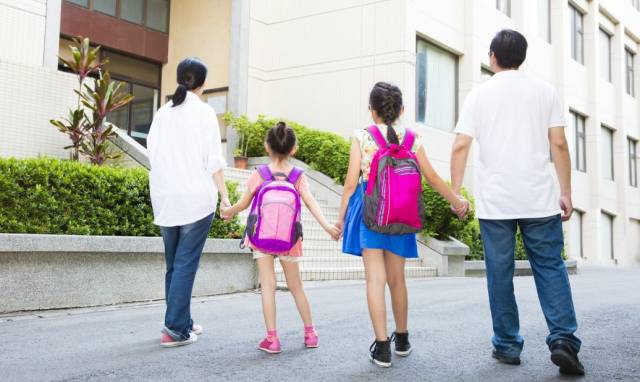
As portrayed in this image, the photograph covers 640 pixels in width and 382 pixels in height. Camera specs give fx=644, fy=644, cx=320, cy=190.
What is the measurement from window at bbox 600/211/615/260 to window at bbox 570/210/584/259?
162 centimetres

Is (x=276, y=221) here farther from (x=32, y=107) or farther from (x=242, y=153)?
(x=242, y=153)

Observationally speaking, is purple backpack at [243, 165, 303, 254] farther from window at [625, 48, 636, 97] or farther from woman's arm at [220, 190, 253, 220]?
window at [625, 48, 636, 97]

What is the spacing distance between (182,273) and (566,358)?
2736 mm

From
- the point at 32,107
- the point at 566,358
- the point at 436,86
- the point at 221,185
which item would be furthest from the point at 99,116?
the point at 436,86

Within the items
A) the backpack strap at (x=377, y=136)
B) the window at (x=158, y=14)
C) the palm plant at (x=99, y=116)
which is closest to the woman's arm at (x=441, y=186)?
the backpack strap at (x=377, y=136)

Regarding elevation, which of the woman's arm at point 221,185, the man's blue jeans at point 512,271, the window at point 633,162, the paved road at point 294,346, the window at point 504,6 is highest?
the window at point 504,6

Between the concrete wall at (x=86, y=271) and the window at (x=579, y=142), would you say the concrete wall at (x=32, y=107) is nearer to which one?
the concrete wall at (x=86, y=271)

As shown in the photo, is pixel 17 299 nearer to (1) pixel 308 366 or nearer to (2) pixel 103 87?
(1) pixel 308 366

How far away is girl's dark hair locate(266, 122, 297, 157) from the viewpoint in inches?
188

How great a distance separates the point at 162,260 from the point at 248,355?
373 cm

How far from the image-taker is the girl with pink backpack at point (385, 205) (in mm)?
4203

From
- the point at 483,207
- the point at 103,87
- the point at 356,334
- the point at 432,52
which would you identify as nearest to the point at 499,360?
the point at 483,207

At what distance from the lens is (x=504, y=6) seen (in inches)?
838

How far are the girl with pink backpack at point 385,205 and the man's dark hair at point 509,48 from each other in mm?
755
